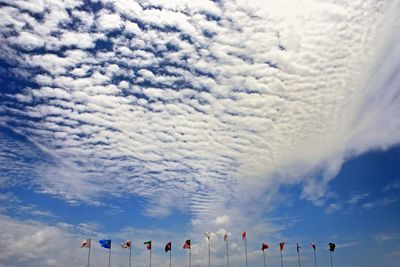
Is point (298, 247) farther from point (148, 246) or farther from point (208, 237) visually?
point (148, 246)

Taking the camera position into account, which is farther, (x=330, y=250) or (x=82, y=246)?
(x=330, y=250)

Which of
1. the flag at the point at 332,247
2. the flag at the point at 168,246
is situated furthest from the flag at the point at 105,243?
the flag at the point at 332,247

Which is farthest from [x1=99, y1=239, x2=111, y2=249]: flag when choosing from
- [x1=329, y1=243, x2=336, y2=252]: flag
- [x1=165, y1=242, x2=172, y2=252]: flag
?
[x1=329, y1=243, x2=336, y2=252]: flag

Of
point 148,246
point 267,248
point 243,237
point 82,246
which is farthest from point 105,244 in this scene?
point 267,248

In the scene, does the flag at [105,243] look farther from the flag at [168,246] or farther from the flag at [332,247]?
the flag at [332,247]

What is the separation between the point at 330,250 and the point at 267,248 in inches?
808

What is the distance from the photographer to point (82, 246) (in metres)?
87.6

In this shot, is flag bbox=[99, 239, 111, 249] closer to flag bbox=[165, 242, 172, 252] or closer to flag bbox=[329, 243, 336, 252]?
flag bbox=[165, 242, 172, 252]

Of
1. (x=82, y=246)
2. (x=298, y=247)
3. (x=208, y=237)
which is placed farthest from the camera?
(x=298, y=247)

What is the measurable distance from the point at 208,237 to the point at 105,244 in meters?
34.5

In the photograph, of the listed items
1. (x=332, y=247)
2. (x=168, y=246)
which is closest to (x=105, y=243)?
(x=168, y=246)

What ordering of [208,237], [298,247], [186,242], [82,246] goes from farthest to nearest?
1. [298,247]
2. [208,237]
3. [186,242]
4. [82,246]

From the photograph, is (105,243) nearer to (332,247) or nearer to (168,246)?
(168,246)

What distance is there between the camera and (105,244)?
89812 millimetres
